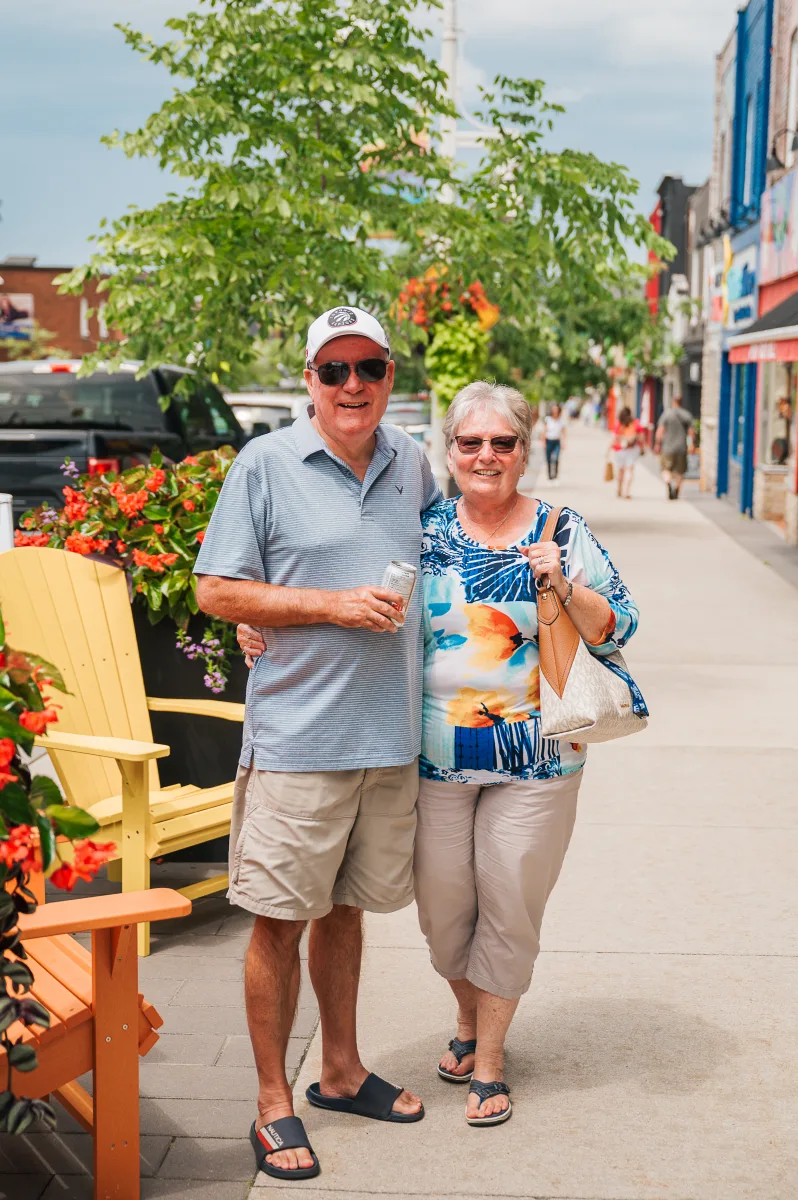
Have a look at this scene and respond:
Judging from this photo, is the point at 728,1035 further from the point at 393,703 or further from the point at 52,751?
the point at 52,751

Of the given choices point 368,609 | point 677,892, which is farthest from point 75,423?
point 368,609

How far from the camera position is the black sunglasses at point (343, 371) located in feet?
11.0

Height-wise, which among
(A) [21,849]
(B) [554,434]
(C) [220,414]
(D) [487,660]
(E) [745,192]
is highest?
(E) [745,192]

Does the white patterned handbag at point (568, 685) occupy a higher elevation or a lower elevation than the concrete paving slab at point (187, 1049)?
higher

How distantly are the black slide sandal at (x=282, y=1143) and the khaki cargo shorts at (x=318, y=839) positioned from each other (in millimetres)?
493

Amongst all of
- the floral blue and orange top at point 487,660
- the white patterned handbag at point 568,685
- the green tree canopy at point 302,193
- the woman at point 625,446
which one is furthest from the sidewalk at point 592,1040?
the woman at point 625,446

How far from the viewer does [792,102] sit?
1889 cm

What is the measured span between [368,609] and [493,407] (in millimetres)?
683

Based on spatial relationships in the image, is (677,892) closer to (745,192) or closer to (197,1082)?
(197,1082)

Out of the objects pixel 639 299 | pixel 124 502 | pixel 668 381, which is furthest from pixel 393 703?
pixel 668 381

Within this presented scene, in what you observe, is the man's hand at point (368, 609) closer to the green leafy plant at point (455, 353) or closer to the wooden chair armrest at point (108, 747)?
the wooden chair armrest at point (108, 747)

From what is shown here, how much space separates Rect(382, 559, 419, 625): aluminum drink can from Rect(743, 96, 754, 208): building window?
2102cm

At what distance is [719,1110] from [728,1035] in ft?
1.58

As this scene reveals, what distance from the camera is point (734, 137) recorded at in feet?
81.4
